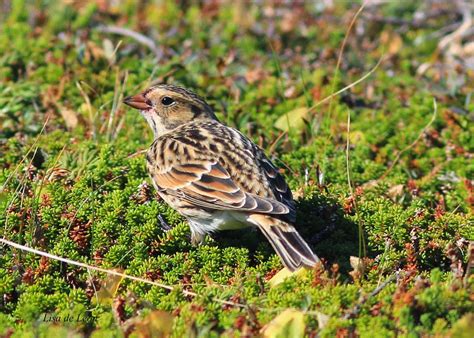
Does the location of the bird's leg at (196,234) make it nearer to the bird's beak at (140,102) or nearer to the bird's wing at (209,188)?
the bird's wing at (209,188)

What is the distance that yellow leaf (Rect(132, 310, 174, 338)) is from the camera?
5109 mm

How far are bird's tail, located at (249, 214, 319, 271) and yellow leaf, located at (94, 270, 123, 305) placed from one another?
1.03 meters

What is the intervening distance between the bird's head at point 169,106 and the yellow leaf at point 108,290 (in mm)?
2311

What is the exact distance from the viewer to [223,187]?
20.5 feet

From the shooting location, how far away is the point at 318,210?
681cm

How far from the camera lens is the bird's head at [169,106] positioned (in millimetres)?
7863

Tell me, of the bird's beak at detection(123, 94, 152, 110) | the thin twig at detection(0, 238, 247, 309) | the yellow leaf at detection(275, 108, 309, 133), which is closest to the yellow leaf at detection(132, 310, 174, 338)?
the thin twig at detection(0, 238, 247, 309)

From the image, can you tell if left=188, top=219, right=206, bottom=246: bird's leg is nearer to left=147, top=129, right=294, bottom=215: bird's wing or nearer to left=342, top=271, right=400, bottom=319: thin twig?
left=147, top=129, right=294, bottom=215: bird's wing

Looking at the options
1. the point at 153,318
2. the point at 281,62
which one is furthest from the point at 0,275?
the point at 281,62

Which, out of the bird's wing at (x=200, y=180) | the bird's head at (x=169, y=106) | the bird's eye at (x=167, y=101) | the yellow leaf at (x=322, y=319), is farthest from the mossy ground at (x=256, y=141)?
Answer: the bird's eye at (x=167, y=101)

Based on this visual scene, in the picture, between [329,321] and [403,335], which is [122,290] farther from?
[403,335]

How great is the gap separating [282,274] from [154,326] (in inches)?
46.1
